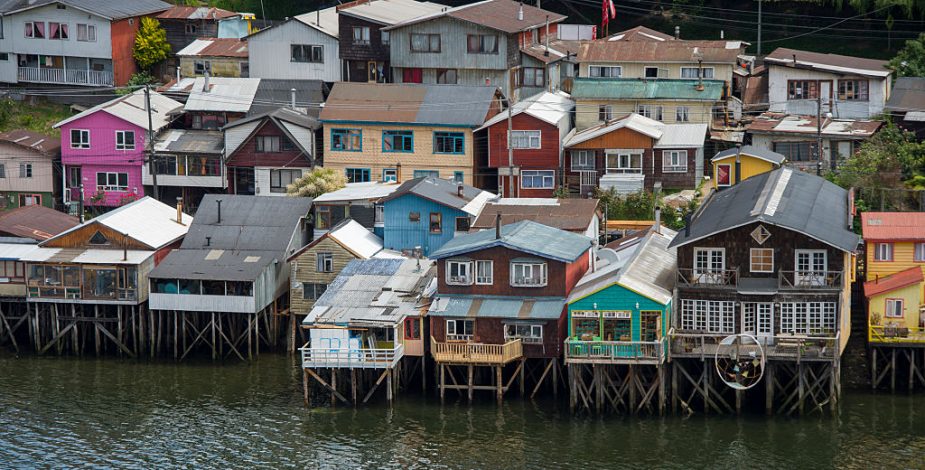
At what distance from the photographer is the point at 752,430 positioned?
60.8m

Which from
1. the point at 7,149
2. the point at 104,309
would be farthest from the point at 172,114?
the point at 104,309

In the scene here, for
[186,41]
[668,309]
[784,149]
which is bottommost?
[668,309]

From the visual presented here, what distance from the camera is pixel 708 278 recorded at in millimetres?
62875

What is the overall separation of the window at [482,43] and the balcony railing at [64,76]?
23011mm

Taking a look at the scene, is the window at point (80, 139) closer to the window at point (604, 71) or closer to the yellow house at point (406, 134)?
the yellow house at point (406, 134)

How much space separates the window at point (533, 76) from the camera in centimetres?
9238

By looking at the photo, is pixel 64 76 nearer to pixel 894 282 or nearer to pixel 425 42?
pixel 425 42

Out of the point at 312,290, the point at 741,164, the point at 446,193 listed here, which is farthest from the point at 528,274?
the point at 741,164

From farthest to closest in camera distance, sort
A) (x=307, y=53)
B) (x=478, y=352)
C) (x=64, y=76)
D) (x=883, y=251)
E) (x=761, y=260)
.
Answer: (x=64, y=76)
(x=307, y=53)
(x=883, y=251)
(x=478, y=352)
(x=761, y=260)

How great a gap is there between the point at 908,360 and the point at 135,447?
30921 mm

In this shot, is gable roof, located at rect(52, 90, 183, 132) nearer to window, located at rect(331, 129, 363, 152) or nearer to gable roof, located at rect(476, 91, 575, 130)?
window, located at rect(331, 129, 363, 152)

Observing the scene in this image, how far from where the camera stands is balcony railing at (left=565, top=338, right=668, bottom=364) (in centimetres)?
6153

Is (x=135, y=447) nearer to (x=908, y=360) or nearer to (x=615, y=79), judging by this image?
(x=908, y=360)

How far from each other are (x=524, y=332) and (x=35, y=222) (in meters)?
27.5
